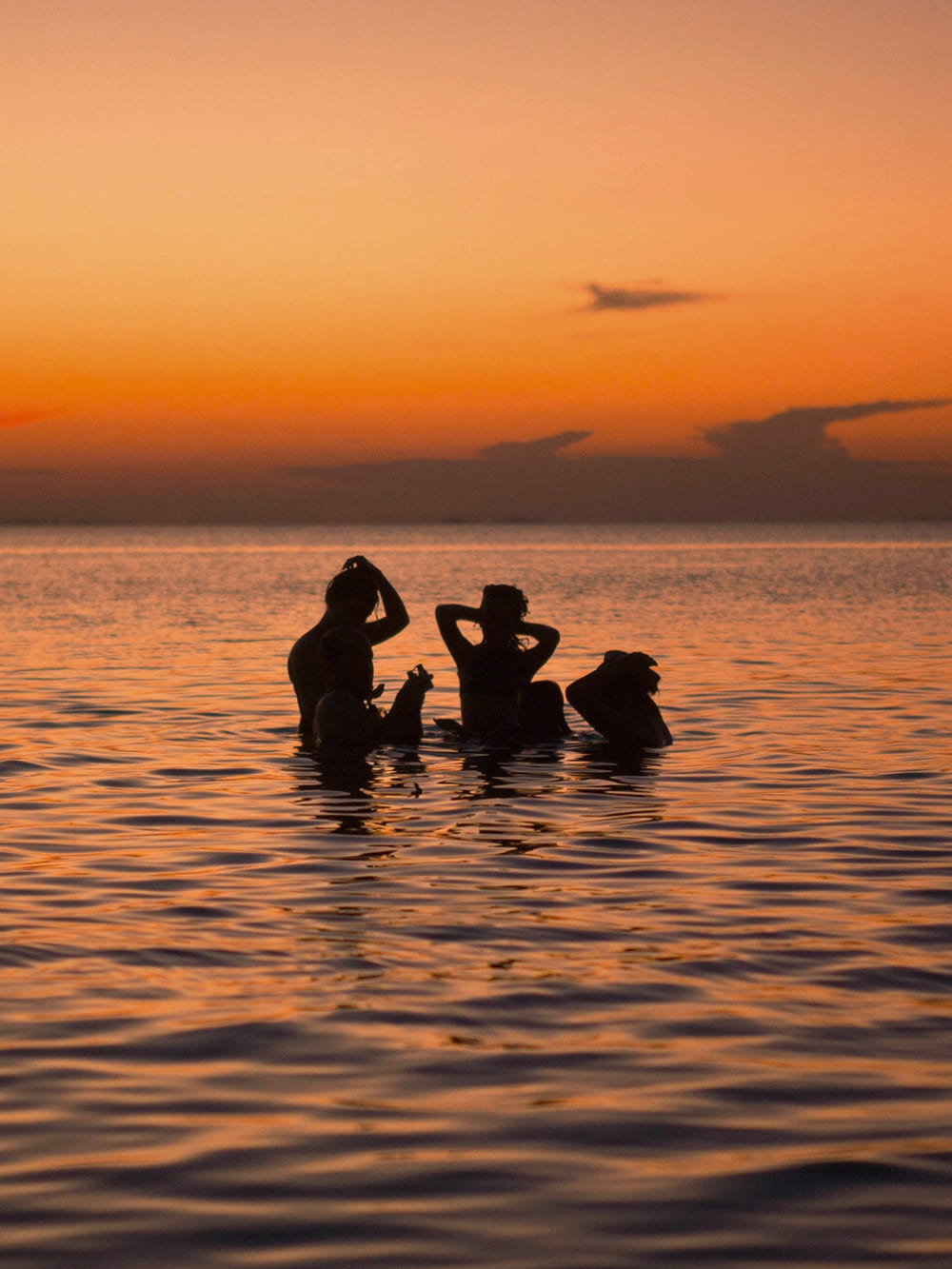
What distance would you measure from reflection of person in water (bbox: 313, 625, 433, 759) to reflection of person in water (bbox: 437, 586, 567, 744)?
2.07 ft

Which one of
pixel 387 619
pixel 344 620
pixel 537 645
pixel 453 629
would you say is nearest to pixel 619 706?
pixel 537 645

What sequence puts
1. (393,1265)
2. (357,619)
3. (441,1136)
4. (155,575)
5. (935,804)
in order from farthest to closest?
(155,575) → (357,619) → (935,804) → (441,1136) → (393,1265)

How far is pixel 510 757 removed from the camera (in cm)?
1426

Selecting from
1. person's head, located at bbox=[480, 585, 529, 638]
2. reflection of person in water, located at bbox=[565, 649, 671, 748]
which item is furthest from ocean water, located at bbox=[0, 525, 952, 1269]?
person's head, located at bbox=[480, 585, 529, 638]

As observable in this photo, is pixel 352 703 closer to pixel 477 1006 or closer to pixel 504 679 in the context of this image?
pixel 504 679

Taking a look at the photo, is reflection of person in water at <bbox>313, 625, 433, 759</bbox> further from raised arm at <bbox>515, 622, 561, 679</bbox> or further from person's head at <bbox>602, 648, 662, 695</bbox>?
person's head at <bbox>602, 648, 662, 695</bbox>

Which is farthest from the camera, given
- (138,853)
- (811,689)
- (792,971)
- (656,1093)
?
(811,689)

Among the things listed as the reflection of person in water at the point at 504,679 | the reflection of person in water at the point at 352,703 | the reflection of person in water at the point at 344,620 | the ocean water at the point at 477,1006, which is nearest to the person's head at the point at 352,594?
the reflection of person in water at the point at 344,620

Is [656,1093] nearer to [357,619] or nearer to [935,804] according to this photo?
[935,804]

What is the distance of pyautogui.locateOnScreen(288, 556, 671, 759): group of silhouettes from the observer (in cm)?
1393

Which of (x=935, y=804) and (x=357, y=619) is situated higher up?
(x=357, y=619)

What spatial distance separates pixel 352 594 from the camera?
45.7ft

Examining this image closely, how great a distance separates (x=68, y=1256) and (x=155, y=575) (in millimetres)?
81606

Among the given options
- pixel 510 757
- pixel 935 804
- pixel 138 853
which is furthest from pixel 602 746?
pixel 138 853
